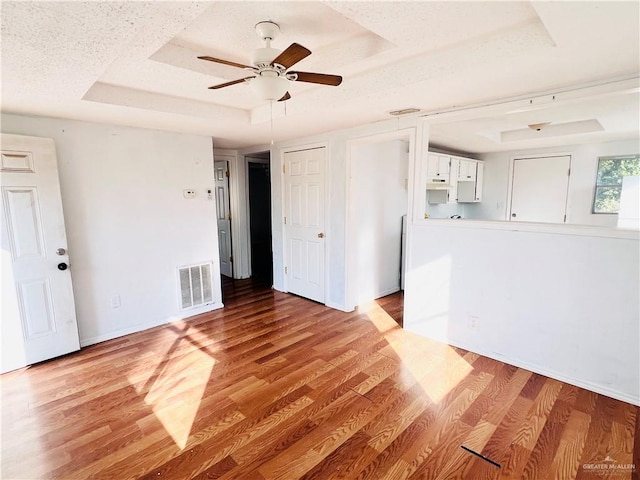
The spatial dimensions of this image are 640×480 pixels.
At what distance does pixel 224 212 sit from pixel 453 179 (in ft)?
11.9

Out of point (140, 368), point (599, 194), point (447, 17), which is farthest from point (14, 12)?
point (599, 194)

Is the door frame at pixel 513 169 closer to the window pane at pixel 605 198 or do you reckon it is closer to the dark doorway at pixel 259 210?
the window pane at pixel 605 198

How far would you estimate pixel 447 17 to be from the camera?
158cm

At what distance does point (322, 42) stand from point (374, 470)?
2497 millimetres

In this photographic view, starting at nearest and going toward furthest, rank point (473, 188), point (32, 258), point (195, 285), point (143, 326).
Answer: point (32, 258) < point (143, 326) < point (195, 285) < point (473, 188)

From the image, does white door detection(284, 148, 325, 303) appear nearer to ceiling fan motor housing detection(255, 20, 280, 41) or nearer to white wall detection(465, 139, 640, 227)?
ceiling fan motor housing detection(255, 20, 280, 41)

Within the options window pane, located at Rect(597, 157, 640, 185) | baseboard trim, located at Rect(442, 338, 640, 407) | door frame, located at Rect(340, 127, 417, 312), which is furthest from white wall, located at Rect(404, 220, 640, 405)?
window pane, located at Rect(597, 157, 640, 185)

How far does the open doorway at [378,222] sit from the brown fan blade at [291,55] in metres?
2.02

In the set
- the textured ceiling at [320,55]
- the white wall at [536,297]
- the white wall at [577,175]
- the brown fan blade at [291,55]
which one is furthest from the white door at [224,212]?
the white wall at [577,175]

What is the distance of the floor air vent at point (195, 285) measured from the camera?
3791 millimetres

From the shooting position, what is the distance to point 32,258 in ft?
8.90

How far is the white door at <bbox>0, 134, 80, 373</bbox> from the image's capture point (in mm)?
2588

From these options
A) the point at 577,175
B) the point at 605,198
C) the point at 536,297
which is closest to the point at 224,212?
the point at 536,297

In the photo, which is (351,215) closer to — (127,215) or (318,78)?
(318,78)
